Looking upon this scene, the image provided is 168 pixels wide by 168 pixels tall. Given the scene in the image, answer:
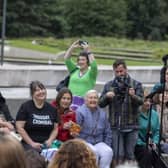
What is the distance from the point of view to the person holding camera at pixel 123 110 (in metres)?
7.60

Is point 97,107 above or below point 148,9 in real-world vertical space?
below

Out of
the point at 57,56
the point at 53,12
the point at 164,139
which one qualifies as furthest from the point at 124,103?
the point at 53,12

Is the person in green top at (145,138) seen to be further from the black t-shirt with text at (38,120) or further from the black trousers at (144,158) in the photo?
the black t-shirt with text at (38,120)

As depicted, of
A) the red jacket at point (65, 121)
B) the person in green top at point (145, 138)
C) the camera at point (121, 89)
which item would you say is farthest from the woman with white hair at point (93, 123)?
the person in green top at point (145, 138)

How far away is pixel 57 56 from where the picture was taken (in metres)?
30.7

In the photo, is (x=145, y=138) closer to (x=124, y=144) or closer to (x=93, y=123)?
(x=124, y=144)

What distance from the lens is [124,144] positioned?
25.3 ft

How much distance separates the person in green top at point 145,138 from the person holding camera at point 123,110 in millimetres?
111

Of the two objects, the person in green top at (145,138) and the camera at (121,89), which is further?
the camera at (121,89)

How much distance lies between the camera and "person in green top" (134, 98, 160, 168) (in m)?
7.32

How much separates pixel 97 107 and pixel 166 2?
184 feet

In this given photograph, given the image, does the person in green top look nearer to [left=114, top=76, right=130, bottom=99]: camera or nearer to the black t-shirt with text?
[left=114, top=76, right=130, bottom=99]: camera

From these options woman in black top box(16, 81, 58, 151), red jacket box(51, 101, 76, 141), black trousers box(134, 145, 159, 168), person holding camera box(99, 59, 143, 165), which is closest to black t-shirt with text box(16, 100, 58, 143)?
woman in black top box(16, 81, 58, 151)

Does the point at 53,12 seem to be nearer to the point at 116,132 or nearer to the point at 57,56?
the point at 57,56
